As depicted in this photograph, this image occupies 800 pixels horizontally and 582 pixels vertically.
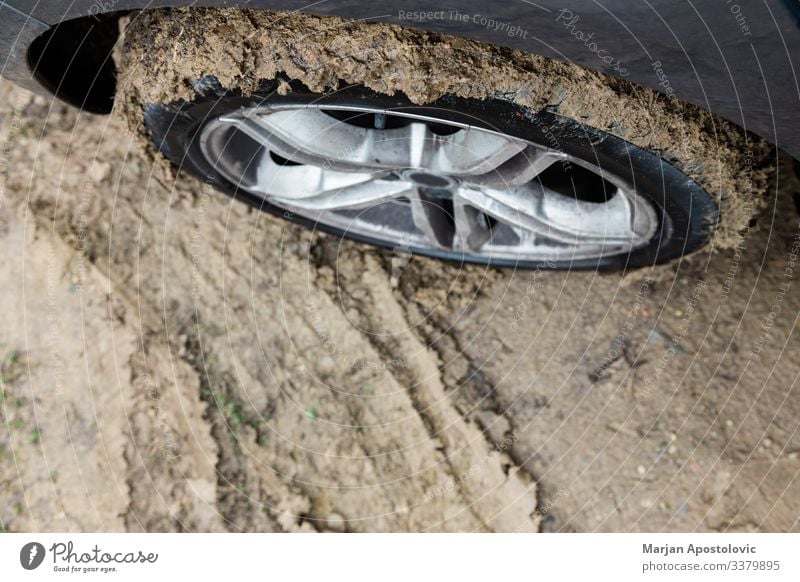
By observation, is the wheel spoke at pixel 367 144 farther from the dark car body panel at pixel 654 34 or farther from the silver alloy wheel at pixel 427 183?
the dark car body panel at pixel 654 34

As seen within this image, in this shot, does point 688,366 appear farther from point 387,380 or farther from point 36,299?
point 36,299

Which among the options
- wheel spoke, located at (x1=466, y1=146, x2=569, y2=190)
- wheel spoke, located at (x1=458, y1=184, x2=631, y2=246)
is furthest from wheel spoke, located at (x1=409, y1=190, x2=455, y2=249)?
wheel spoke, located at (x1=466, y1=146, x2=569, y2=190)

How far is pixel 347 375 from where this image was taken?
252cm

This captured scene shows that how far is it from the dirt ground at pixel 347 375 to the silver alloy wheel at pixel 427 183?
23cm

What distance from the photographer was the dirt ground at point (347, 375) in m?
2.32

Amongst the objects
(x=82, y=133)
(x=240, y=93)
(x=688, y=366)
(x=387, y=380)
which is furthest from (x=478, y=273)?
(x=82, y=133)

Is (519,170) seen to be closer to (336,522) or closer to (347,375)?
(347,375)

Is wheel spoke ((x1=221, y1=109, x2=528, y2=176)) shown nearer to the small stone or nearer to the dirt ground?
the dirt ground

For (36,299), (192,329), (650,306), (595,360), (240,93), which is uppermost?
(240,93)

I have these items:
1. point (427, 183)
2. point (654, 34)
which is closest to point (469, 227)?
point (427, 183)

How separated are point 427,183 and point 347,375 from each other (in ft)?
2.47

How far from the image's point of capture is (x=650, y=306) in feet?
8.08

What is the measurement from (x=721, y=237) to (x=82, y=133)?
2.16m

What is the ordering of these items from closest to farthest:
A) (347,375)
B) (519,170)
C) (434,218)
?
(519,170), (434,218), (347,375)
